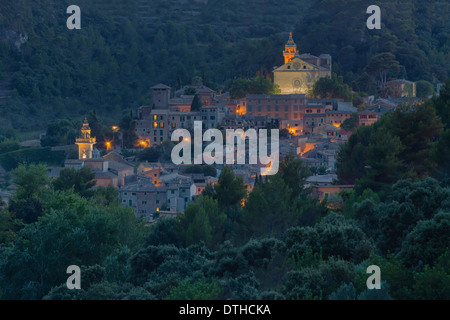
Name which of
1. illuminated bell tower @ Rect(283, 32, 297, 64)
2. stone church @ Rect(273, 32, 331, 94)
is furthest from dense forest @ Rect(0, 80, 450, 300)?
illuminated bell tower @ Rect(283, 32, 297, 64)

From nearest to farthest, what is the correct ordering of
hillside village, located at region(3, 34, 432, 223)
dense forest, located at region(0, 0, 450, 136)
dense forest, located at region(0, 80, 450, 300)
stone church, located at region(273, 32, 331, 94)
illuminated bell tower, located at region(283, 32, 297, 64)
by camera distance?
dense forest, located at region(0, 80, 450, 300) → hillside village, located at region(3, 34, 432, 223) → stone church, located at region(273, 32, 331, 94) → illuminated bell tower, located at region(283, 32, 297, 64) → dense forest, located at region(0, 0, 450, 136)

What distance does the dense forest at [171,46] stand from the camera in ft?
181

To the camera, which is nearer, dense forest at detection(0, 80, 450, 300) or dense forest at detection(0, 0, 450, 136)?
dense forest at detection(0, 80, 450, 300)

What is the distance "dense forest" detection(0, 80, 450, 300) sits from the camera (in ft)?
44.3

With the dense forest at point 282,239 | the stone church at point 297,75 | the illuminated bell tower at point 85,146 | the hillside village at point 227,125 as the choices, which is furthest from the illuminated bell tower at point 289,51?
the dense forest at point 282,239

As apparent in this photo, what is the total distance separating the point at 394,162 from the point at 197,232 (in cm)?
432

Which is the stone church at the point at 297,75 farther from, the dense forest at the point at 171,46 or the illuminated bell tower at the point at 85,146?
the illuminated bell tower at the point at 85,146

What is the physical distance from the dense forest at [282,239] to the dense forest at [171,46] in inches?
1098

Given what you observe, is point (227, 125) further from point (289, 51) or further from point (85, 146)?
point (289, 51)

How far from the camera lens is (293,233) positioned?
1577 cm

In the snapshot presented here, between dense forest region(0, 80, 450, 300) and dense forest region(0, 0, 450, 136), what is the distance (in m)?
27.9

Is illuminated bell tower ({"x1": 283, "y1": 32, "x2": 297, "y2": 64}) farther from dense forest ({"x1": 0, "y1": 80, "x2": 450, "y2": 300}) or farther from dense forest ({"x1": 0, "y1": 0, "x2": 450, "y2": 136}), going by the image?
dense forest ({"x1": 0, "y1": 80, "x2": 450, "y2": 300})
